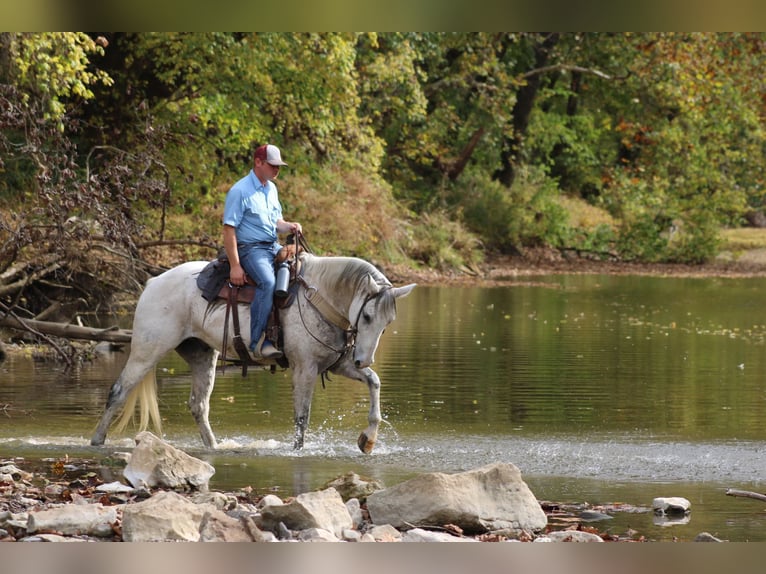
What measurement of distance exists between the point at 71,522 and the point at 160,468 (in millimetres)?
2029

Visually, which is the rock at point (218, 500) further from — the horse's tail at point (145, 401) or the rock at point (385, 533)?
the horse's tail at point (145, 401)

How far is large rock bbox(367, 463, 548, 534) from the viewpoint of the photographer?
6.85 metres

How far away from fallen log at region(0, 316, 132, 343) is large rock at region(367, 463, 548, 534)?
8.11 metres

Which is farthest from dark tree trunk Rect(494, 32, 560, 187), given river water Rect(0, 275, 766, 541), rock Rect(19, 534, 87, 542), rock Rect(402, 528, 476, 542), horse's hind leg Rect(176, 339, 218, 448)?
rock Rect(19, 534, 87, 542)

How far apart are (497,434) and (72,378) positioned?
6.30m

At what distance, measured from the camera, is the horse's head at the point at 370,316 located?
32.3ft

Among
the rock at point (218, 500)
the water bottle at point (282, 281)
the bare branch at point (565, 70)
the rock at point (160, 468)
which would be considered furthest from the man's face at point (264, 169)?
the bare branch at point (565, 70)

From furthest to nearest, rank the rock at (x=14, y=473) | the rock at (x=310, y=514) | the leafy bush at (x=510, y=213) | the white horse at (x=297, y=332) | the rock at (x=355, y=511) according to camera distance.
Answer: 1. the leafy bush at (x=510, y=213)
2. the white horse at (x=297, y=332)
3. the rock at (x=14, y=473)
4. the rock at (x=355, y=511)
5. the rock at (x=310, y=514)

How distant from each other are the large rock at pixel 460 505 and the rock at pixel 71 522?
1513 mm

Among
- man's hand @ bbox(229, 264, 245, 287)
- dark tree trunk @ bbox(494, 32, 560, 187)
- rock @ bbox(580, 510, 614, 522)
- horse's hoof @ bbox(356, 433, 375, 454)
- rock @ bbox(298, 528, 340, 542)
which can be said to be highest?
dark tree trunk @ bbox(494, 32, 560, 187)

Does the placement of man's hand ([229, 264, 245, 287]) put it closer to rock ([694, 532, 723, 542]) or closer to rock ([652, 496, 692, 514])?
rock ([652, 496, 692, 514])

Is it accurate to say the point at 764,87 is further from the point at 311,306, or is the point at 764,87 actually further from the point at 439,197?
the point at 311,306
